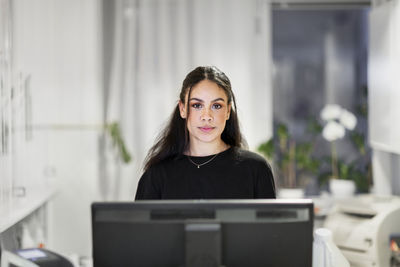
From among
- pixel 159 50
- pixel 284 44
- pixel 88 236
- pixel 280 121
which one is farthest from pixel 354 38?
pixel 88 236

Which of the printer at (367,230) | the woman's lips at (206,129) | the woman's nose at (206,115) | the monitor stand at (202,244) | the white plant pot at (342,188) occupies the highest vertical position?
the woman's nose at (206,115)

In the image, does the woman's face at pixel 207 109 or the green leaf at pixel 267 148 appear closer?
the woman's face at pixel 207 109

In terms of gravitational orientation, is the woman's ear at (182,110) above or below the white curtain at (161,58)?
below

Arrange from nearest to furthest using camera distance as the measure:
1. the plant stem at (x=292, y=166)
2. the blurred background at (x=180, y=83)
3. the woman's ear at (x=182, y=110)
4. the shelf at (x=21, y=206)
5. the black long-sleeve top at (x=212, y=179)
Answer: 1. the black long-sleeve top at (x=212, y=179)
2. the woman's ear at (x=182, y=110)
3. the shelf at (x=21, y=206)
4. the blurred background at (x=180, y=83)
5. the plant stem at (x=292, y=166)

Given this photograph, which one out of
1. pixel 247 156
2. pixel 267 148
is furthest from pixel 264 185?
pixel 267 148

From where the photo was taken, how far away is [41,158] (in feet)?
11.7

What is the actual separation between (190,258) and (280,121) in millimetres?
2969

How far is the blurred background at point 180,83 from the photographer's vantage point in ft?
11.6

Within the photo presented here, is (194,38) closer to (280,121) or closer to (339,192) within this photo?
(280,121)

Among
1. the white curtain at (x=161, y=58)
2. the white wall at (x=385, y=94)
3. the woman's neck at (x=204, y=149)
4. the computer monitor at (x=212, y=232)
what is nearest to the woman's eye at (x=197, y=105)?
the woman's neck at (x=204, y=149)

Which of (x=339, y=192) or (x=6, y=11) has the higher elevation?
(x=6, y=11)

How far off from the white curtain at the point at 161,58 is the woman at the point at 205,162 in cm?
178

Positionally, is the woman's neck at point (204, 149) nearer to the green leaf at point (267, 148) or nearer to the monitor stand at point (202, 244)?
the monitor stand at point (202, 244)

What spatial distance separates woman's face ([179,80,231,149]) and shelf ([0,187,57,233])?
0.88m
